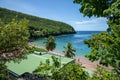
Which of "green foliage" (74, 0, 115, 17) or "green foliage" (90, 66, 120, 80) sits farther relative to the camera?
"green foliage" (74, 0, 115, 17)

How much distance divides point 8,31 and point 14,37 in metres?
0.75

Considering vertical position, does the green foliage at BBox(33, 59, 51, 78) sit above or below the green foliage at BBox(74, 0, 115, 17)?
below

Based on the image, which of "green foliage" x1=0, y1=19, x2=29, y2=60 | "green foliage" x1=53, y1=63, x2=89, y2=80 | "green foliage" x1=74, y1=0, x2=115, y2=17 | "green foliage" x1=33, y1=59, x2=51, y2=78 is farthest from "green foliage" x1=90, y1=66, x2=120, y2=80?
"green foliage" x1=0, y1=19, x2=29, y2=60

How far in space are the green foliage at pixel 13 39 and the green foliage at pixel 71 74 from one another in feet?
32.4

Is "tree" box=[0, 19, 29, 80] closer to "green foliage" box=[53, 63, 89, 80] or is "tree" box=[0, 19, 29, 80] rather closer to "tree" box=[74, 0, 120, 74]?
"green foliage" box=[53, 63, 89, 80]

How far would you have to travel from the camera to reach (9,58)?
18.6 meters

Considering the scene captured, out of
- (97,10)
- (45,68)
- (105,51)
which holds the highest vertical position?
(97,10)

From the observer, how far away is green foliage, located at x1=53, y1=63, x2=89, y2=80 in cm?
866

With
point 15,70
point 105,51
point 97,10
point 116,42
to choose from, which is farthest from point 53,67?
point 15,70

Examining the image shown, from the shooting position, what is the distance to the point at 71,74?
875cm

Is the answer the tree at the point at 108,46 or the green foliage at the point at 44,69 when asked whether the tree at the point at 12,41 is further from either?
the tree at the point at 108,46

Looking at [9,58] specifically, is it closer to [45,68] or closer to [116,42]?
[45,68]

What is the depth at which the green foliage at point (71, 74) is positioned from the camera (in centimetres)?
866

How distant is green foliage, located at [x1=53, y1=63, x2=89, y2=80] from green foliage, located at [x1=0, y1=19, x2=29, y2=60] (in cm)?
988
